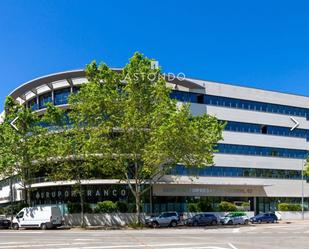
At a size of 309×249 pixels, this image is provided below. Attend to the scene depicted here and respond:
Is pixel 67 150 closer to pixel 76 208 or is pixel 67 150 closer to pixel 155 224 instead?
pixel 76 208

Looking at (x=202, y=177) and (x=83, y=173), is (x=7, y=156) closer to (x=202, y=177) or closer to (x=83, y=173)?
(x=83, y=173)

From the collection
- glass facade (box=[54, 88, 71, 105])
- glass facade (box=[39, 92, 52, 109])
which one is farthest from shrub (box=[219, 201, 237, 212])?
glass facade (box=[39, 92, 52, 109])

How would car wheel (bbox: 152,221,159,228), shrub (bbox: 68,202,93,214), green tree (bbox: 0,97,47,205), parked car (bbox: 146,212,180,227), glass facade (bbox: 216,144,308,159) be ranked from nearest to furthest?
car wheel (bbox: 152,221,159,228), parked car (bbox: 146,212,180,227), green tree (bbox: 0,97,47,205), shrub (bbox: 68,202,93,214), glass facade (bbox: 216,144,308,159)

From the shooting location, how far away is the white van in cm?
4788

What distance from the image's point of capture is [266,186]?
2781 inches

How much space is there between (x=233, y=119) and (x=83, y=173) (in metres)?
23.8

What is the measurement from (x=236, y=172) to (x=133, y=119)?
79.9ft

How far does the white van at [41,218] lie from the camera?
4788 cm

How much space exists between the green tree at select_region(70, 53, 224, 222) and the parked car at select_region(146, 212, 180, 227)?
4.28 metres

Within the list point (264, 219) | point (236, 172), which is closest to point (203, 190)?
point (236, 172)

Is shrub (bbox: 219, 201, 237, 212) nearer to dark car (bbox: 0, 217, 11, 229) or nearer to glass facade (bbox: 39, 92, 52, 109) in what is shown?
dark car (bbox: 0, 217, 11, 229)

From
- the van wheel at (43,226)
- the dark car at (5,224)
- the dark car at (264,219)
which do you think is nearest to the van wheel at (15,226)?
the dark car at (5,224)

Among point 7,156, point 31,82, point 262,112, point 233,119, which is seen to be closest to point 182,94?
point 233,119

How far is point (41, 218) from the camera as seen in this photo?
4825cm
